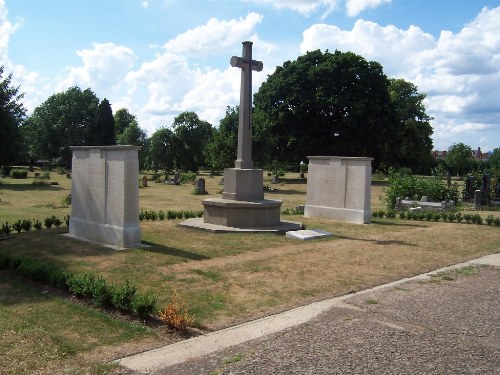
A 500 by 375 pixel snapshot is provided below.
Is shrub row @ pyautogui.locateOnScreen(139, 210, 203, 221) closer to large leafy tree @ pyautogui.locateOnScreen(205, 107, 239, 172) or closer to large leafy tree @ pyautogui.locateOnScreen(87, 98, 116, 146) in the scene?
large leafy tree @ pyautogui.locateOnScreen(205, 107, 239, 172)

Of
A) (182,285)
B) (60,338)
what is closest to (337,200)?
(182,285)

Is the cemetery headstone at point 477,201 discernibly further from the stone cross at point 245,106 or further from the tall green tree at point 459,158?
the tall green tree at point 459,158

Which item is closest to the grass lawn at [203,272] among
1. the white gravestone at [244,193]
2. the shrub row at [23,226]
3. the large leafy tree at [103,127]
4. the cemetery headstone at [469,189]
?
the shrub row at [23,226]

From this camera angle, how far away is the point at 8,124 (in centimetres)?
3928

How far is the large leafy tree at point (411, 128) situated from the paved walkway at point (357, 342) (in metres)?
40.3

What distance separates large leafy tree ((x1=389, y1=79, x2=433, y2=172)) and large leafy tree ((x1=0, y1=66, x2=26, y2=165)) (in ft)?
107

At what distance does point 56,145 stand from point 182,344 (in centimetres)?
6613

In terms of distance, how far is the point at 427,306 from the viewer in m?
7.22

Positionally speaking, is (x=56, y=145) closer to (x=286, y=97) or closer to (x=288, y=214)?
(x=286, y=97)

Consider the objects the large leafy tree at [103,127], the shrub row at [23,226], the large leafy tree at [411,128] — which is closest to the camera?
the shrub row at [23,226]

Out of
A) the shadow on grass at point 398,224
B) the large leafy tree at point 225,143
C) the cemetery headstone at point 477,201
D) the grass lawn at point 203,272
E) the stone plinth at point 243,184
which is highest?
the large leafy tree at point 225,143

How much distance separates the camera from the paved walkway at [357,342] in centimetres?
496

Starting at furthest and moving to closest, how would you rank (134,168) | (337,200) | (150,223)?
(337,200), (150,223), (134,168)

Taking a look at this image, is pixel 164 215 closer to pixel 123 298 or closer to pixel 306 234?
pixel 306 234
